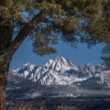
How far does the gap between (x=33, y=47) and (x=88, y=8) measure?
3911mm

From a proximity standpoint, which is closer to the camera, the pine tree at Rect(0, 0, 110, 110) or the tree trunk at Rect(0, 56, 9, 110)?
the pine tree at Rect(0, 0, 110, 110)

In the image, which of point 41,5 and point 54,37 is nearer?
point 41,5

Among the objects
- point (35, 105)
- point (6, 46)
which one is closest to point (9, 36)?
point (6, 46)

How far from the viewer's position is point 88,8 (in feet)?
37.6

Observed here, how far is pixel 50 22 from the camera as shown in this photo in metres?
13.2

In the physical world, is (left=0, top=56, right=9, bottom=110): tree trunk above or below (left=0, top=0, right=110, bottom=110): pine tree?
below

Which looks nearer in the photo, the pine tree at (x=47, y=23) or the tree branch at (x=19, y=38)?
the pine tree at (x=47, y=23)

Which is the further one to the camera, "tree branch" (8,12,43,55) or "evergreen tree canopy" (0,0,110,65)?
"tree branch" (8,12,43,55)

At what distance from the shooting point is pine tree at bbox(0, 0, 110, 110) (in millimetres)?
10797

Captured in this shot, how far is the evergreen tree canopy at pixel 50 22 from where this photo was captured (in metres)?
10.8

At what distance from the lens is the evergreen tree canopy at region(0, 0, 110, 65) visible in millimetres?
10766

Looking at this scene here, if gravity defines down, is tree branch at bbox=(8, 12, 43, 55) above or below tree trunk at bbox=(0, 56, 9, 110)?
above

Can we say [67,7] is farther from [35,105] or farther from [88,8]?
[35,105]

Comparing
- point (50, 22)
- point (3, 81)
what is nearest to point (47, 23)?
point (50, 22)
